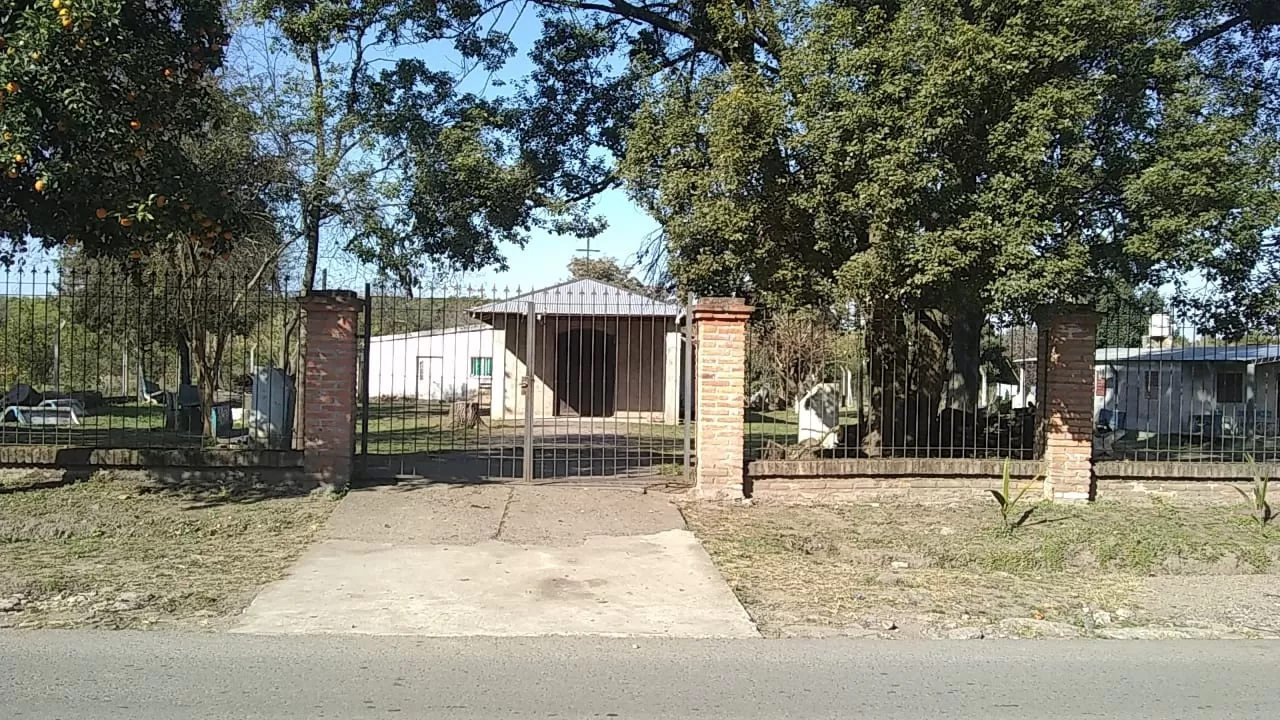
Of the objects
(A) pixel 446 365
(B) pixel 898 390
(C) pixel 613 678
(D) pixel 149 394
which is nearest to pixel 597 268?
(A) pixel 446 365

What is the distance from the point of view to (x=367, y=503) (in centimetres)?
1009

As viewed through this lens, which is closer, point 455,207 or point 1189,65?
point 1189,65

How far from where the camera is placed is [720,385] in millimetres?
10688

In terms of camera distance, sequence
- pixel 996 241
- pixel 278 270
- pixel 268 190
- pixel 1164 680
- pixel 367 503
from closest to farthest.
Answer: pixel 1164 680 → pixel 996 241 → pixel 367 503 → pixel 268 190 → pixel 278 270

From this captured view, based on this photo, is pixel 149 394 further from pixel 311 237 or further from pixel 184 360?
pixel 311 237

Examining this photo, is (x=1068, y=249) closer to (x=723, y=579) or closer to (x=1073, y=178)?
(x=1073, y=178)

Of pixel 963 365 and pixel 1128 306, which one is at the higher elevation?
pixel 1128 306

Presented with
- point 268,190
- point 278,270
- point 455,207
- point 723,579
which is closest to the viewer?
point 723,579

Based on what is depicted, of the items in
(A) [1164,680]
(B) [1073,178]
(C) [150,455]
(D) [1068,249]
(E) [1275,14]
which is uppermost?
(E) [1275,14]

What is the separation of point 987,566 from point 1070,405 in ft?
11.4

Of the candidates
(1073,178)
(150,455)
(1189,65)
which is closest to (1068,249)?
(1073,178)

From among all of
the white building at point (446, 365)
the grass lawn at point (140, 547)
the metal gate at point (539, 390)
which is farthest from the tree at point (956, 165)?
the white building at point (446, 365)

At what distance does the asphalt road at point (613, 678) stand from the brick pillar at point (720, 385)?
4.65 metres

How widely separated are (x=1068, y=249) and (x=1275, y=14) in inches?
273
